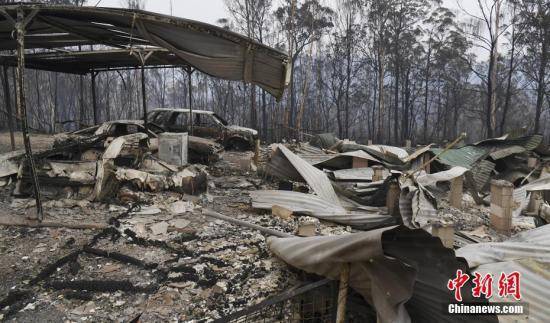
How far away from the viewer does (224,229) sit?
5.14 meters

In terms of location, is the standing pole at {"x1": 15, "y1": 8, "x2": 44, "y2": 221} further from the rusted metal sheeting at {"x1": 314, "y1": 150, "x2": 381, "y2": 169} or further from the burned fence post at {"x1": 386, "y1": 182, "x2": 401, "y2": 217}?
the rusted metal sheeting at {"x1": 314, "y1": 150, "x2": 381, "y2": 169}

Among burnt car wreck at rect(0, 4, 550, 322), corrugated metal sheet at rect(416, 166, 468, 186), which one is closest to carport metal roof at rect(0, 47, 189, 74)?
burnt car wreck at rect(0, 4, 550, 322)

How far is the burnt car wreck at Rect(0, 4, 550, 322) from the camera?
218cm

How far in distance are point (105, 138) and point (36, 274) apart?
4.98 m

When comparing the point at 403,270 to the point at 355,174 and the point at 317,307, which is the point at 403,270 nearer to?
the point at 317,307

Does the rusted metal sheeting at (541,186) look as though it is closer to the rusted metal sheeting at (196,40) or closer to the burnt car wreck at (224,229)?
the burnt car wreck at (224,229)

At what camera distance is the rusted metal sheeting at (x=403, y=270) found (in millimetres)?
1989

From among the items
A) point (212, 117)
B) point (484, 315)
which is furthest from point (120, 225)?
point (212, 117)

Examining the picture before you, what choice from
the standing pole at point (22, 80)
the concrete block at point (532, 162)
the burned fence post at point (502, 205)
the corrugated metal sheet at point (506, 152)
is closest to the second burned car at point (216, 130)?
the standing pole at point (22, 80)

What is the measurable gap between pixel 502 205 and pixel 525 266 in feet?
12.9

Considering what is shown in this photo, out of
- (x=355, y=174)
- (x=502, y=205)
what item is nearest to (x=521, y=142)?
(x=355, y=174)

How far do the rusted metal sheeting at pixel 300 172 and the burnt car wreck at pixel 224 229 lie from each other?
0.03 m

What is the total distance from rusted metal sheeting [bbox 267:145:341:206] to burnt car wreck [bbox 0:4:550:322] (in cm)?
3

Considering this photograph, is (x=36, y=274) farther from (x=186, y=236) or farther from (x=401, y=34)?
(x=401, y=34)
